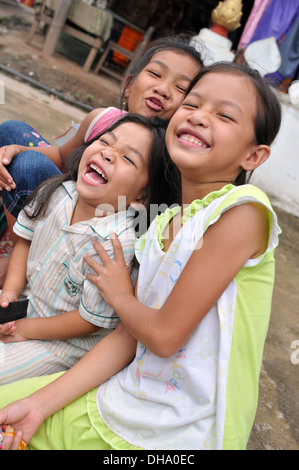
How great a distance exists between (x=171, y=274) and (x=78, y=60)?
7.21 meters

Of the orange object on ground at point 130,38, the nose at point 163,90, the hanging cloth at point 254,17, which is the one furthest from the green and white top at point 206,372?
the orange object on ground at point 130,38

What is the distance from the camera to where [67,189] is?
1.62 metres

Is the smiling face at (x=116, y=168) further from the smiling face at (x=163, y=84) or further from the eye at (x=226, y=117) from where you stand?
the smiling face at (x=163, y=84)

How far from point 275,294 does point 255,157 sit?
6.37ft

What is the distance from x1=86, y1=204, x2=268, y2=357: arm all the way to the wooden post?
662 cm

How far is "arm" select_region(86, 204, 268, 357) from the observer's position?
1102 mm

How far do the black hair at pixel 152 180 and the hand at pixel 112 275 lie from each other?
242 millimetres

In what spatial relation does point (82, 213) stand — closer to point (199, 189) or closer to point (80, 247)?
point (80, 247)

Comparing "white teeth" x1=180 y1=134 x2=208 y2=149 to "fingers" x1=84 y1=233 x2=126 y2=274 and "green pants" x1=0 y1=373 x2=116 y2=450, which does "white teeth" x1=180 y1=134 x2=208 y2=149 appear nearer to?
"fingers" x1=84 y1=233 x2=126 y2=274

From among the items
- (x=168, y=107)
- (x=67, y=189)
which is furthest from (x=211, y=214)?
(x=168, y=107)

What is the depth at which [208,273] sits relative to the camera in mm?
1102

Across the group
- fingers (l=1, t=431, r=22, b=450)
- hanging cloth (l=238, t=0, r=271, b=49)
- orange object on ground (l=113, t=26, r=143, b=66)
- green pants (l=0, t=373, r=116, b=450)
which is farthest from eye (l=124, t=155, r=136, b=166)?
orange object on ground (l=113, t=26, r=143, b=66)

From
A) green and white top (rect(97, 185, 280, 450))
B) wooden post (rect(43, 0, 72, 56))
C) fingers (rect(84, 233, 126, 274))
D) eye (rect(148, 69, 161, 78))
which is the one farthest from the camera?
wooden post (rect(43, 0, 72, 56))

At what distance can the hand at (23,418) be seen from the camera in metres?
1.16
